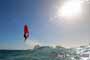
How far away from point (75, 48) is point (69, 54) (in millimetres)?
658

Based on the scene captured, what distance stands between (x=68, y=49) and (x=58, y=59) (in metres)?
1.75

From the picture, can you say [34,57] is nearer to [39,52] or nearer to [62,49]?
[39,52]

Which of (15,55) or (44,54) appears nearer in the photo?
(44,54)

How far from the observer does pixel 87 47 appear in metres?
14.0

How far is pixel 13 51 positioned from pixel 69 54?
3.63 metres

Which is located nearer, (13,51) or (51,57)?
(51,57)

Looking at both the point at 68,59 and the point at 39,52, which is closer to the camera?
the point at 68,59

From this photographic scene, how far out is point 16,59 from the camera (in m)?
13.9

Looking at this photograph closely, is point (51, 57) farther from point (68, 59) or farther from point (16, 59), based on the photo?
point (16, 59)

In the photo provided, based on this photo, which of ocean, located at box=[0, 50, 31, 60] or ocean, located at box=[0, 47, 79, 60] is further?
ocean, located at box=[0, 50, 31, 60]

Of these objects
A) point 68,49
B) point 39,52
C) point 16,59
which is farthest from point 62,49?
point 16,59

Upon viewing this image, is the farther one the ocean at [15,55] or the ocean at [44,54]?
the ocean at [15,55]

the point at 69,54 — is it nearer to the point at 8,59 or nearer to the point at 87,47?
the point at 87,47

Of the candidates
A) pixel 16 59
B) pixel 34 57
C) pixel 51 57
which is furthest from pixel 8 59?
pixel 51 57
